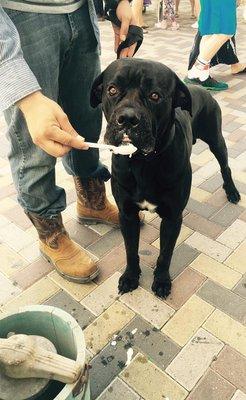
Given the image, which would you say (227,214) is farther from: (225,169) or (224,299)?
(224,299)

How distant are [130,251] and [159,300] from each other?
1.12 feet

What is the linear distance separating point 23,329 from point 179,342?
34.8 inches

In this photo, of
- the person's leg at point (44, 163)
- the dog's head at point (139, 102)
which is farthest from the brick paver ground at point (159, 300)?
the dog's head at point (139, 102)

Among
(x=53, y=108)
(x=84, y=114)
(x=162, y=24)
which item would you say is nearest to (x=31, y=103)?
(x=53, y=108)

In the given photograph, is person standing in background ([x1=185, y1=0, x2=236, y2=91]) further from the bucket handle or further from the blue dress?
the bucket handle

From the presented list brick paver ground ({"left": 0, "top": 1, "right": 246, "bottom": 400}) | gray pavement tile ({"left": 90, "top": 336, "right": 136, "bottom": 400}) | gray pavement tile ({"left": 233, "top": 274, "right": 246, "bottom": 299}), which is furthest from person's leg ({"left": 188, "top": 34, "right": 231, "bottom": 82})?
gray pavement tile ({"left": 90, "top": 336, "right": 136, "bottom": 400})

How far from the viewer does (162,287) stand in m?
2.27

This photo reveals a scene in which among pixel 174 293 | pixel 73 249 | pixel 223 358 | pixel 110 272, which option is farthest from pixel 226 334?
pixel 73 249

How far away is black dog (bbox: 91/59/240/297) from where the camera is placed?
1.68 metres

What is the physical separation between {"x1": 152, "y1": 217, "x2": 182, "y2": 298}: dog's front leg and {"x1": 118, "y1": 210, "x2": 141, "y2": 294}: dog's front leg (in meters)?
0.13

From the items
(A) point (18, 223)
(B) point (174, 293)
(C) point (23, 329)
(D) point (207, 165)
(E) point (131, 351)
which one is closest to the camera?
(C) point (23, 329)

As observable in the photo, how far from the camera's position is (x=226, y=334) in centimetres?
204

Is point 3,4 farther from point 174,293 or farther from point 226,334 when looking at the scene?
point 226,334

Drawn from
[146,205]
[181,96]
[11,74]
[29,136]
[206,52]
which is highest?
[11,74]
